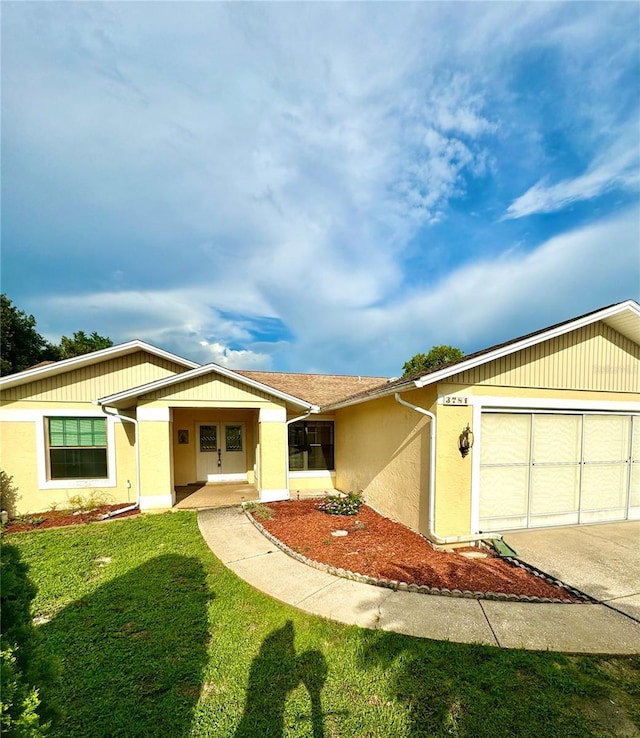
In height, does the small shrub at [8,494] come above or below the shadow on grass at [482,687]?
below

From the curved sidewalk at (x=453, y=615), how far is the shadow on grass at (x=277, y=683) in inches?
25.6

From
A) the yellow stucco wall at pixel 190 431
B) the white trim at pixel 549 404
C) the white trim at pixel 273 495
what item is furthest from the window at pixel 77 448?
the white trim at pixel 549 404

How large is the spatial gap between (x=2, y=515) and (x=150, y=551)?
18.0ft

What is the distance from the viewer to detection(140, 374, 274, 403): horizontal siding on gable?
8766 mm

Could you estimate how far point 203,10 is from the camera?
6422 mm

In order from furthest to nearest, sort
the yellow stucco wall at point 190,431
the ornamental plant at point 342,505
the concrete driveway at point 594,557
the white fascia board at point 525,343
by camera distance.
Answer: the yellow stucco wall at point 190,431, the ornamental plant at point 342,505, the white fascia board at point 525,343, the concrete driveway at point 594,557

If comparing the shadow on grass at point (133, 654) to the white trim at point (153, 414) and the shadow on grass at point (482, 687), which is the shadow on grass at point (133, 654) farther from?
the white trim at point (153, 414)

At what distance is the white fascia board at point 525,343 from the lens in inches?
233

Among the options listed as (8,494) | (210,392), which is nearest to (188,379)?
(210,392)

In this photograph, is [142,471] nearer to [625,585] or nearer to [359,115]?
[625,585]

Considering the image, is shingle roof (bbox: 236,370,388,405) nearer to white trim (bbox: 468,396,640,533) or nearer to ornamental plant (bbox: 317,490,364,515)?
ornamental plant (bbox: 317,490,364,515)

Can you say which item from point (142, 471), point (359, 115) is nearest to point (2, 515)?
point (142, 471)

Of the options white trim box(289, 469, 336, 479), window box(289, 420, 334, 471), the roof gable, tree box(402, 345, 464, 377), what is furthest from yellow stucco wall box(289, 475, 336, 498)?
tree box(402, 345, 464, 377)

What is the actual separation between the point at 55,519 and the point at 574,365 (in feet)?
42.9
